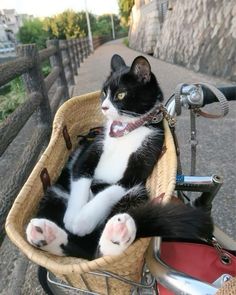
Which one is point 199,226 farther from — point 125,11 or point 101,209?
point 125,11

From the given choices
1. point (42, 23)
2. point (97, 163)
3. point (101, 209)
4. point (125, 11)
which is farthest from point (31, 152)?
point (125, 11)

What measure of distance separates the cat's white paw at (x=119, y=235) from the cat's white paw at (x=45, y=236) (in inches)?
7.7

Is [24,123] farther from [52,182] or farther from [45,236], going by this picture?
[45,236]

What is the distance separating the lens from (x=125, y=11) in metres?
30.7

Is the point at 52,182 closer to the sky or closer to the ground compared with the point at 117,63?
closer to the ground

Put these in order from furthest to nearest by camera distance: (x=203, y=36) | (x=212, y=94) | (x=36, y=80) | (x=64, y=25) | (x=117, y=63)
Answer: (x=64, y=25)
(x=203, y=36)
(x=36, y=80)
(x=117, y=63)
(x=212, y=94)

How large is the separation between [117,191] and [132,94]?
0.47 metres

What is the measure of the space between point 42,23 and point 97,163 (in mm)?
27281

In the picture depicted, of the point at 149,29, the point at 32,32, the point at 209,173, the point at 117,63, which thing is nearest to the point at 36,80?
the point at 117,63

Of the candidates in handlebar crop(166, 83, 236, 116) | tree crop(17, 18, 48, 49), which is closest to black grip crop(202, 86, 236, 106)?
handlebar crop(166, 83, 236, 116)

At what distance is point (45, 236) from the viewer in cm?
90

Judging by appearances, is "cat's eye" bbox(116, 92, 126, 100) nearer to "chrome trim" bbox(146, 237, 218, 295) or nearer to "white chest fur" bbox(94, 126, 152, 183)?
"white chest fur" bbox(94, 126, 152, 183)

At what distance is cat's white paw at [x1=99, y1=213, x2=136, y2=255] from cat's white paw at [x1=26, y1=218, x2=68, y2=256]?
0.19 metres

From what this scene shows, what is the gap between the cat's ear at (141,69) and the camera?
158 cm
